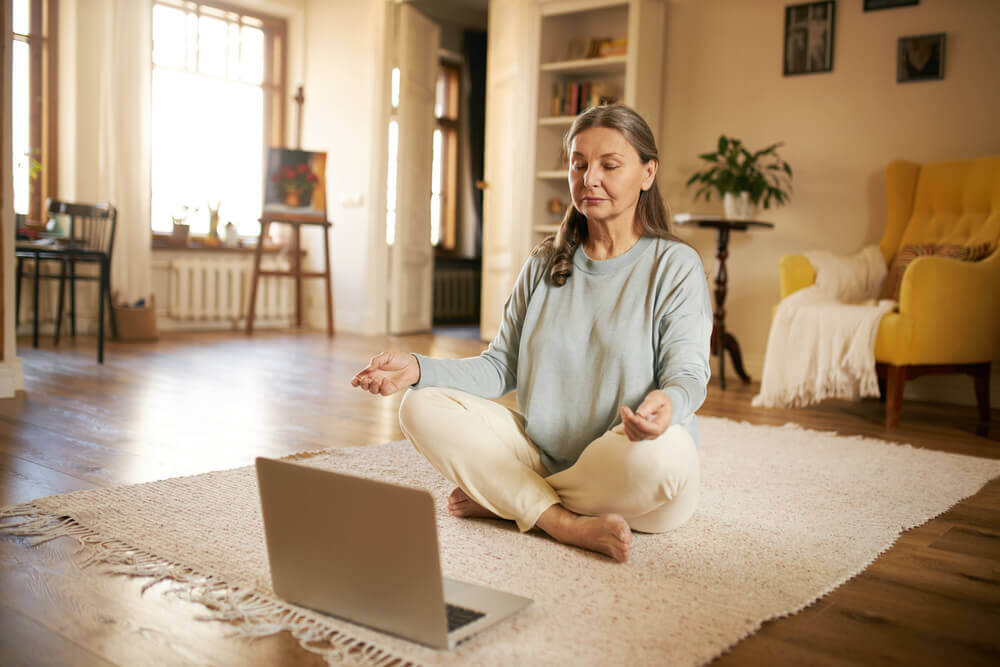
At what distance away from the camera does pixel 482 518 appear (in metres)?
1.67

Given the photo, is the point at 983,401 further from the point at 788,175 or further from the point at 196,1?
the point at 196,1

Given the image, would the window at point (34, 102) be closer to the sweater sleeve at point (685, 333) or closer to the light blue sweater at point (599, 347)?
Result: the light blue sweater at point (599, 347)

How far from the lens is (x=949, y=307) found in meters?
2.97

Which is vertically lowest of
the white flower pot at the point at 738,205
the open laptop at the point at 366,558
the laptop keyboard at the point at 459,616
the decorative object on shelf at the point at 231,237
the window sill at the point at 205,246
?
the laptop keyboard at the point at 459,616

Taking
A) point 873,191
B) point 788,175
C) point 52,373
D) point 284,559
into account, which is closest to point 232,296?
point 52,373

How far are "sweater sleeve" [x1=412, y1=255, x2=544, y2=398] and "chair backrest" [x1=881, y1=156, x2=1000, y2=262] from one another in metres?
2.53

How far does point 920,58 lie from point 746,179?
917 mm

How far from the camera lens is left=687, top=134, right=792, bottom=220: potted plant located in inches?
158

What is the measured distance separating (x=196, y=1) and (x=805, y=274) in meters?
4.58

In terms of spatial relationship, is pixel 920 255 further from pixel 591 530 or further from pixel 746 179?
pixel 591 530

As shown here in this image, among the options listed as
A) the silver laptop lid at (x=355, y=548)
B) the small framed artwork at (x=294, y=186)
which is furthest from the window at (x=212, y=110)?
the silver laptop lid at (x=355, y=548)

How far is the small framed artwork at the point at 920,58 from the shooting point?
3.77 m

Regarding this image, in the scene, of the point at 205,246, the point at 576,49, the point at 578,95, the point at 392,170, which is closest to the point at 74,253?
the point at 205,246

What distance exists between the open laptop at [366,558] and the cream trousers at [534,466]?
0.30 meters
